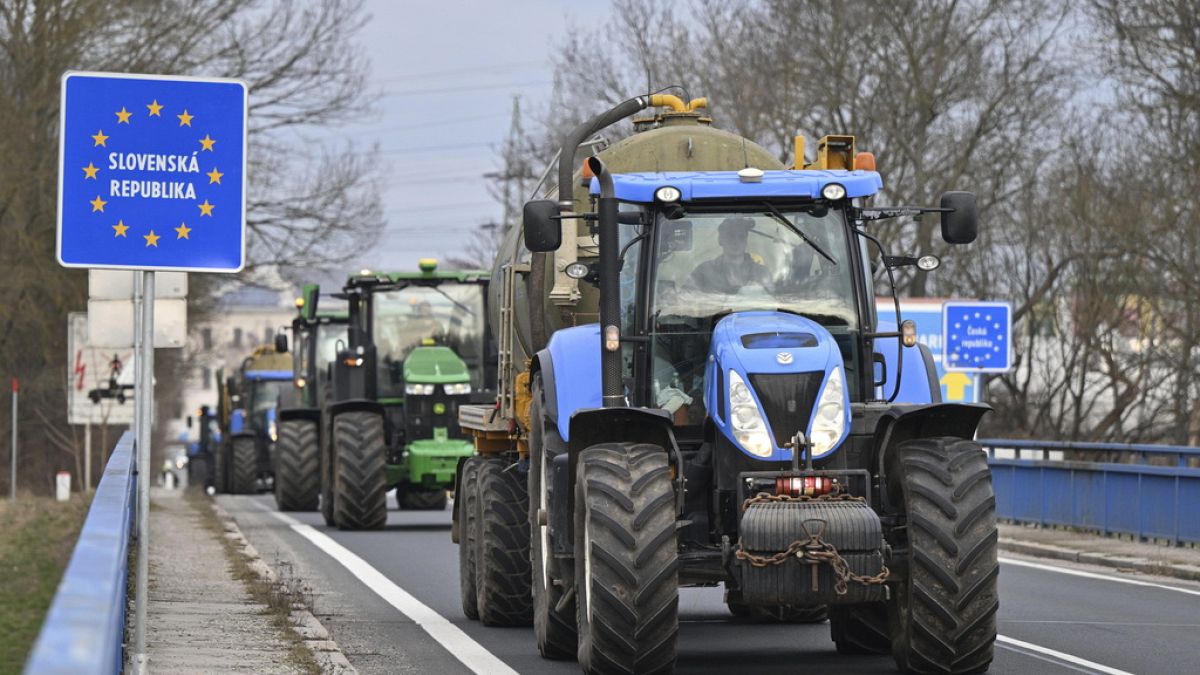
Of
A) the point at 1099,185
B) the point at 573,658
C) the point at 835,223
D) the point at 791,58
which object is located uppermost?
the point at 791,58

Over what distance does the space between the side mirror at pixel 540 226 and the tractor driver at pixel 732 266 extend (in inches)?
32.4

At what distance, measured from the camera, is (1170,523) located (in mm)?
21953

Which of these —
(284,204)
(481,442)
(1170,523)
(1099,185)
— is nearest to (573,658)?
(481,442)

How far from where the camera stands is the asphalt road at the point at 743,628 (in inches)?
452

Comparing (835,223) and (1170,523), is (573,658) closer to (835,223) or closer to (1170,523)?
(835,223)

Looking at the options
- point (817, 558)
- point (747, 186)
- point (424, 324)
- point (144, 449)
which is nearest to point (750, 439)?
point (817, 558)

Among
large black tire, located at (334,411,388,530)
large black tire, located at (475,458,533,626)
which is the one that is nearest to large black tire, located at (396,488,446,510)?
large black tire, located at (334,411,388,530)

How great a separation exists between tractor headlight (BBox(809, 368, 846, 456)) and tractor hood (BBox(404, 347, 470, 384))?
16.0 meters

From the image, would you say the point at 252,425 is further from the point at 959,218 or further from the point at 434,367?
the point at 959,218

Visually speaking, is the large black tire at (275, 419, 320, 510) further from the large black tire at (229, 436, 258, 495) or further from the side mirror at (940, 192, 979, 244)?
the side mirror at (940, 192, 979, 244)

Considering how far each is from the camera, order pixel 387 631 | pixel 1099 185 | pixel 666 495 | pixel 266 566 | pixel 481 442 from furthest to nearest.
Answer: pixel 1099 185, pixel 266 566, pixel 481 442, pixel 387 631, pixel 666 495

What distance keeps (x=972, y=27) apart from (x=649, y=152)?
→ 29455mm

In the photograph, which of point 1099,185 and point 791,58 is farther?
point 791,58

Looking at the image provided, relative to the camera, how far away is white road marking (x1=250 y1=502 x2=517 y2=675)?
11693mm
